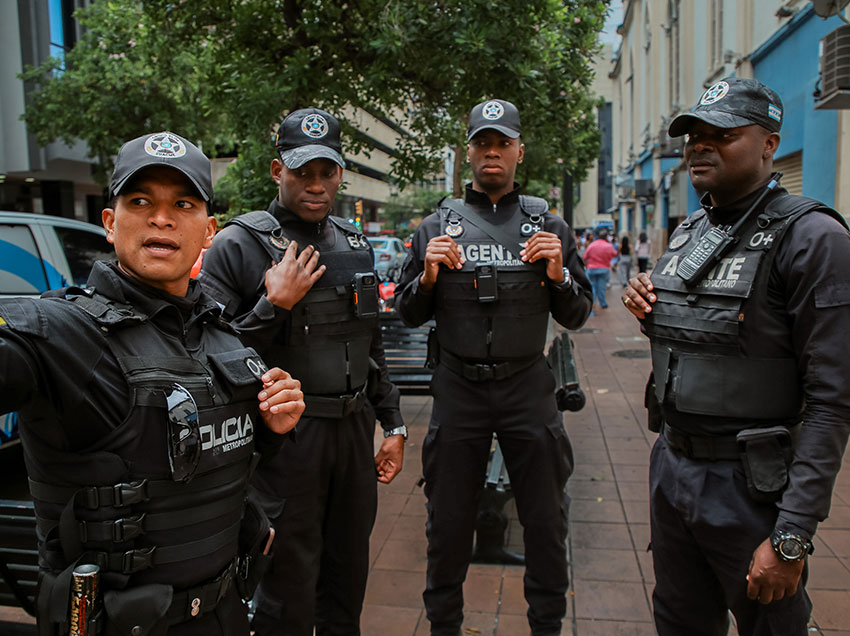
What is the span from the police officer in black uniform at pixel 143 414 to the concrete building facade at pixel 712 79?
281 inches

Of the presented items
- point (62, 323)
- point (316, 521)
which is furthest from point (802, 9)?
point (62, 323)

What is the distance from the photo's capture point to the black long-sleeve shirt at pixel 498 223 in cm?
311

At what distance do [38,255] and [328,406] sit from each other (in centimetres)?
393

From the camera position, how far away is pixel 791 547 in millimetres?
1918

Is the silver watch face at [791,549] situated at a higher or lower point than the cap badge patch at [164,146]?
lower

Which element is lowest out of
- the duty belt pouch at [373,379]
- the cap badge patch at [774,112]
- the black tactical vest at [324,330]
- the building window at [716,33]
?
the duty belt pouch at [373,379]

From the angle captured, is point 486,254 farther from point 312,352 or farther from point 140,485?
point 140,485

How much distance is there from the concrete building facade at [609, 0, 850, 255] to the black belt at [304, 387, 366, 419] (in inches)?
254

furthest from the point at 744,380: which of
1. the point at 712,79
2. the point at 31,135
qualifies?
the point at 31,135

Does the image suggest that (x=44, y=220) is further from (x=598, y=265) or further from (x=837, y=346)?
(x=598, y=265)

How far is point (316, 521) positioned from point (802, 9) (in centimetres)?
1090

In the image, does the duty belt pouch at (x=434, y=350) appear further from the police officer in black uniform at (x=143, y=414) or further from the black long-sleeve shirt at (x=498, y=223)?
the police officer in black uniform at (x=143, y=414)

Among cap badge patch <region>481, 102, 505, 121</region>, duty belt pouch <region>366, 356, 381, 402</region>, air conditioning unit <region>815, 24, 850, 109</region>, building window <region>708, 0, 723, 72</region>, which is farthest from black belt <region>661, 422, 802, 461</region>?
building window <region>708, 0, 723, 72</region>

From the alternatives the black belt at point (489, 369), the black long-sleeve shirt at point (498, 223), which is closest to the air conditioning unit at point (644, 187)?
the black long-sleeve shirt at point (498, 223)
